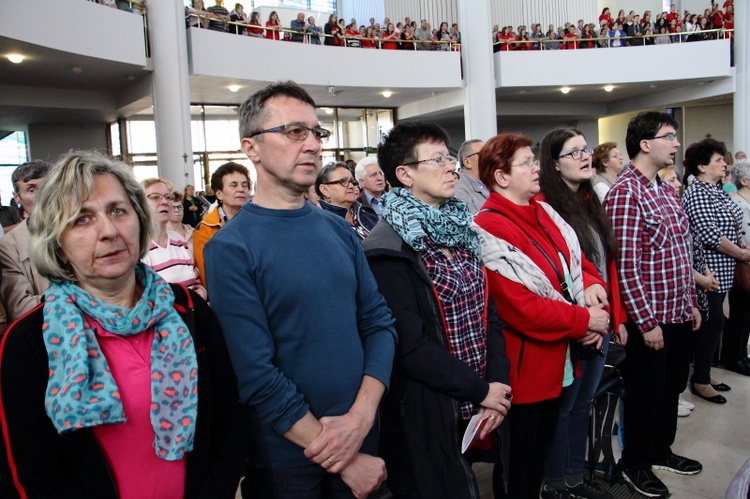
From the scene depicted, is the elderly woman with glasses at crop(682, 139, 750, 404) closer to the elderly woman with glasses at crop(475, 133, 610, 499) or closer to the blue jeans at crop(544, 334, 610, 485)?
the blue jeans at crop(544, 334, 610, 485)

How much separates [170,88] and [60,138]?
548cm

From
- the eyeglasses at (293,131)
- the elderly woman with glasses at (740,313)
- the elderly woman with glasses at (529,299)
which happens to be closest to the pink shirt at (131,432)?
the eyeglasses at (293,131)

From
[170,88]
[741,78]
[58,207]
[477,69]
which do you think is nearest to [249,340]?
[58,207]

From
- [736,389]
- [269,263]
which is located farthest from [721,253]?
[269,263]

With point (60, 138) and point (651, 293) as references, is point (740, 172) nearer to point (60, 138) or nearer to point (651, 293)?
point (651, 293)

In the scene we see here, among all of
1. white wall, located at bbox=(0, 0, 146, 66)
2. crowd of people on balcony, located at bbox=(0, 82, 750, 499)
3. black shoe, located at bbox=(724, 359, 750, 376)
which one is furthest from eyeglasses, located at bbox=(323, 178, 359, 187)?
white wall, located at bbox=(0, 0, 146, 66)

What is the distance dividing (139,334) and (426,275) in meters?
0.99

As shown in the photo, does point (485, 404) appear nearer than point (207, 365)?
No

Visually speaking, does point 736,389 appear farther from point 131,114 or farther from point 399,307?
point 131,114

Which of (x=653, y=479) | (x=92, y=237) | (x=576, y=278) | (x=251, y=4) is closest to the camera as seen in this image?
(x=92, y=237)

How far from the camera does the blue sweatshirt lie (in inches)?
60.2

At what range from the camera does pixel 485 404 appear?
2.00 meters

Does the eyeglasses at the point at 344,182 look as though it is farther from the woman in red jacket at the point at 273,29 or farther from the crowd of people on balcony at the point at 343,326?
the woman in red jacket at the point at 273,29

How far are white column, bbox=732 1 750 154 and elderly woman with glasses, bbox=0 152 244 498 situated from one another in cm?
1722
